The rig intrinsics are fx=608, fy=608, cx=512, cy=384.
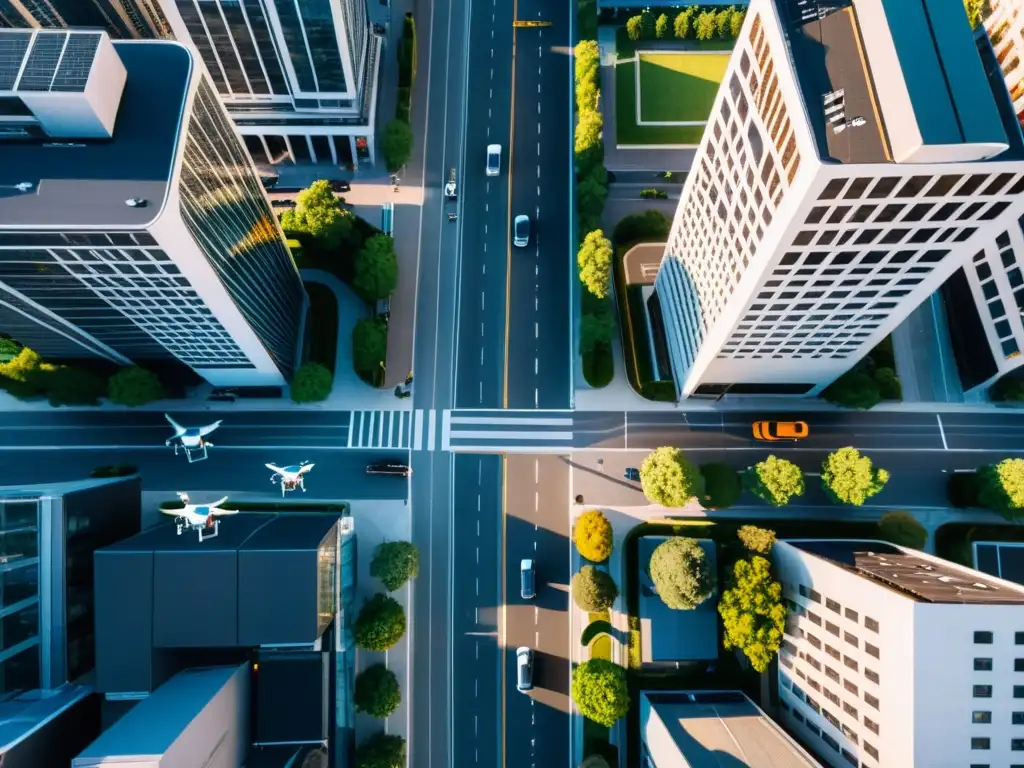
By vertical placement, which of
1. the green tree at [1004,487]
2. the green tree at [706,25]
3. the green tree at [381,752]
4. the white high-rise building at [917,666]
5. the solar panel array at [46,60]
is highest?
the green tree at [706,25]

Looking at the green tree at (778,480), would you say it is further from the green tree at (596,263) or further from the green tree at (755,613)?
the green tree at (596,263)

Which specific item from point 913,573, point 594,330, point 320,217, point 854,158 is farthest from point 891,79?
point 320,217

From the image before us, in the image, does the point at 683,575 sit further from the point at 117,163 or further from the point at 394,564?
the point at 117,163

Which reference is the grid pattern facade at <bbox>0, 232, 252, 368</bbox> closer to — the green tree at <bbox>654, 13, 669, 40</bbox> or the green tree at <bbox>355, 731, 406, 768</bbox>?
the green tree at <bbox>355, 731, 406, 768</bbox>

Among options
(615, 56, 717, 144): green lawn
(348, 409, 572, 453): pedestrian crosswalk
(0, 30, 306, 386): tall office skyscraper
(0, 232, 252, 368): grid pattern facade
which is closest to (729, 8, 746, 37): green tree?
(615, 56, 717, 144): green lawn

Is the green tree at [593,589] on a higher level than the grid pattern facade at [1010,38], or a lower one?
lower

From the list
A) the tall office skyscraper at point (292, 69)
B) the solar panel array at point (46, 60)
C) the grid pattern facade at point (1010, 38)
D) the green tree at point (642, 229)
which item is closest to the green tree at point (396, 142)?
the tall office skyscraper at point (292, 69)
